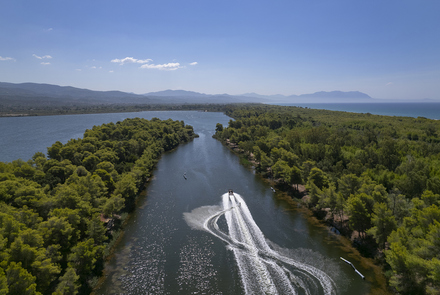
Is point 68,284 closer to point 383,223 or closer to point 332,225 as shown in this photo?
A: point 383,223

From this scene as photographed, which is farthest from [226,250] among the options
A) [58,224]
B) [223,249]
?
[58,224]

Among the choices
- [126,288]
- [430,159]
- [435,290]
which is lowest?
[126,288]

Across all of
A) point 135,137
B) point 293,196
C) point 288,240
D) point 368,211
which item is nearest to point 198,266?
point 288,240

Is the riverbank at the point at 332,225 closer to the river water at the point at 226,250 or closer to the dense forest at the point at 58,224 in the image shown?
the river water at the point at 226,250

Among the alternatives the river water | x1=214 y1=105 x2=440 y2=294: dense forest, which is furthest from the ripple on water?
x1=214 y1=105 x2=440 y2=294: dense forest

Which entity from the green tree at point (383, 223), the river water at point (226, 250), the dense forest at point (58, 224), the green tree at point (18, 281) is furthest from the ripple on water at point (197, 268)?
the green tree at point (383, 223)

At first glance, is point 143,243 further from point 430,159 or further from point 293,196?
point 430,159
